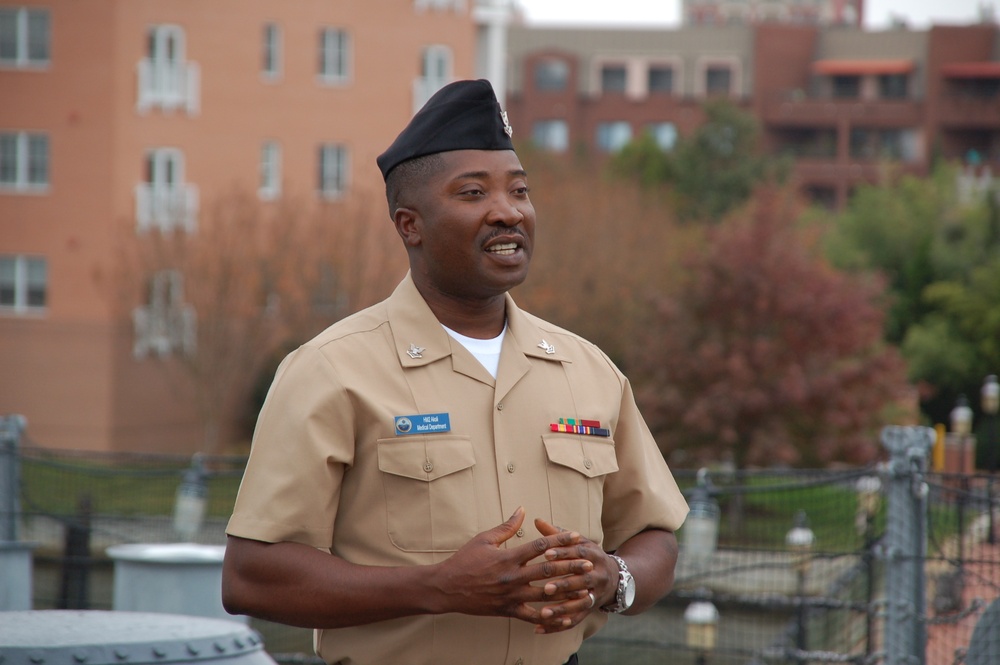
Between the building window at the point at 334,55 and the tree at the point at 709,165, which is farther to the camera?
the tree at the point at 709,165

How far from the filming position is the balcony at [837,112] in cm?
6325

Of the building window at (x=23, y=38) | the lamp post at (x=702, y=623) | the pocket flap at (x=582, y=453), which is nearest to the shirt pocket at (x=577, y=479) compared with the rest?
the pocket flap at (x=582, y=453)

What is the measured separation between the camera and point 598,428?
3.13 meters

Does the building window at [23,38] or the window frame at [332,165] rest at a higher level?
the building window at [23,38]

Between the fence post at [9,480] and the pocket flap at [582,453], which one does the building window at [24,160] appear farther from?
the pocket flap at [582,453]

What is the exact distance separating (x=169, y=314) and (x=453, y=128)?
26.0 m

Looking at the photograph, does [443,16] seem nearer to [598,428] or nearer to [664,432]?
[664,432]

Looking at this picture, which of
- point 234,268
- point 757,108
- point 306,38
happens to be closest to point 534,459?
point 234,268

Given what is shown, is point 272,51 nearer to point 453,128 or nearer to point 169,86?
point 169,86

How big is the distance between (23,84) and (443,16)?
34.8ft

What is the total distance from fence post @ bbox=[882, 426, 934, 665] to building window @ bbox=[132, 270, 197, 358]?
912 inches

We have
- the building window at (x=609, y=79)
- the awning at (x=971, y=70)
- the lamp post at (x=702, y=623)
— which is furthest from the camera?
the building window at (x=609, y=79)

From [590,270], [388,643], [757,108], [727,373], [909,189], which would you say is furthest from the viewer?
[757,108]

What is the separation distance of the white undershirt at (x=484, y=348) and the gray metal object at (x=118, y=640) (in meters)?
1.12
